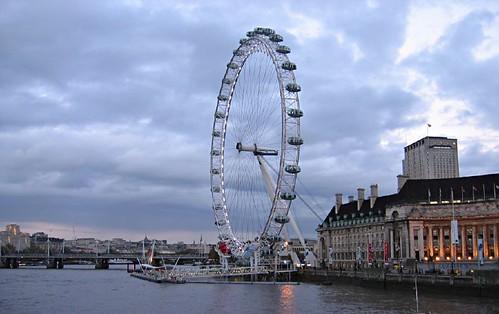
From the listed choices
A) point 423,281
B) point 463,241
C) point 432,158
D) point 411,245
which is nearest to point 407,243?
point 411,245

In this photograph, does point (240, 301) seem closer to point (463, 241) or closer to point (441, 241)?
point (463, 241)

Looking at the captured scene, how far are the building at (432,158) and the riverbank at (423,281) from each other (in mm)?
90447

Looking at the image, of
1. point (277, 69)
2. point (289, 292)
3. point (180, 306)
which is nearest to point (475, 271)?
point (289, 292)

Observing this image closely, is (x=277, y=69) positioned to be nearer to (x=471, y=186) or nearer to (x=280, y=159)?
(x=280, y=159)

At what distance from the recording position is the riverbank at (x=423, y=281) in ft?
Result: 177

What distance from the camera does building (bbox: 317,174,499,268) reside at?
275ft

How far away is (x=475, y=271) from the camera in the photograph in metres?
56.3

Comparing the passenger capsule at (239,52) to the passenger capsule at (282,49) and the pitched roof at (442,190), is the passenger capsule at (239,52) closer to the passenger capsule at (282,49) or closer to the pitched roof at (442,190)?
the passenger capsule at (282,49)

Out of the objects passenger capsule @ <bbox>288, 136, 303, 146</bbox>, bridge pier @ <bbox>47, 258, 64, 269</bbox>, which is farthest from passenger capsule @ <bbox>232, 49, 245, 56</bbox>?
bridge pier @ <bbox>47, 258, 64, 269</bbox>

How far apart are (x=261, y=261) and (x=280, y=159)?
23450 millimetres

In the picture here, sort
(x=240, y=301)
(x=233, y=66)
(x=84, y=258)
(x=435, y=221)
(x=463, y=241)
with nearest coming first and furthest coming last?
1. (x=240, y=301)
2. (x=233, y=66)
3. (x=463, y=241)
4. (x=435, y=221)
5. (x=84, y=258)

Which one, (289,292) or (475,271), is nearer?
(475,271)

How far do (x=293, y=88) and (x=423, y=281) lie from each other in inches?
936

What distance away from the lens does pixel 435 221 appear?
290 ft
